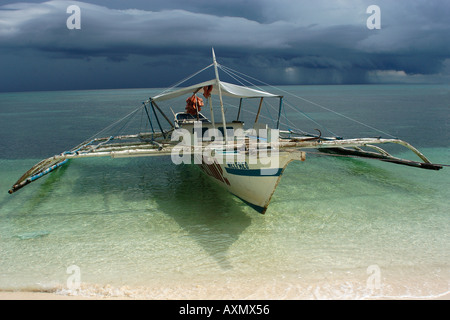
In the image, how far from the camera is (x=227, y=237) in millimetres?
7094

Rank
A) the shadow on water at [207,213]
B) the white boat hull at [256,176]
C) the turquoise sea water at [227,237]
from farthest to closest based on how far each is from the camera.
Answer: the white boat hull at [256,176] < the shadow on water at [207,213] < the turquoise sea water at [227,237]

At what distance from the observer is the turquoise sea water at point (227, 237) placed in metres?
5.45

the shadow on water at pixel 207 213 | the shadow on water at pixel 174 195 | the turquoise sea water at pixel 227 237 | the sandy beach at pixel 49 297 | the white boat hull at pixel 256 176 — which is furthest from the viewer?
the shadow on water at pixel 174 195

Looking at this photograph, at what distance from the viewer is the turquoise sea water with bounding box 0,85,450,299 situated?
5445 mm

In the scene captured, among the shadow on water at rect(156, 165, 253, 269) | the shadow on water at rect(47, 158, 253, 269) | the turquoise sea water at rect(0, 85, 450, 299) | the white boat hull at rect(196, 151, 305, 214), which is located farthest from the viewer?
the shadow on water at rect(47, 158, 253, 269)

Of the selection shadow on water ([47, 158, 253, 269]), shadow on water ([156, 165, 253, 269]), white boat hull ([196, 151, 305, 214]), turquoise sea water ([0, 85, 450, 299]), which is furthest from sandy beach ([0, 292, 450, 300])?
white boat hull ([196, 151, 305, 214])

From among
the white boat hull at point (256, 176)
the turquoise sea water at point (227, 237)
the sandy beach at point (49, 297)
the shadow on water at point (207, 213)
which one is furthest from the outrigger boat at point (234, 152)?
the sandy beach at point (49, 297)

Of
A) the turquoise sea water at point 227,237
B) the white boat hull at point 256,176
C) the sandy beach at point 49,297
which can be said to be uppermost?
the white boat hull at point 256,176

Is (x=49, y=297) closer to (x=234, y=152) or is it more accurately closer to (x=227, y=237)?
(x=227, y=237)

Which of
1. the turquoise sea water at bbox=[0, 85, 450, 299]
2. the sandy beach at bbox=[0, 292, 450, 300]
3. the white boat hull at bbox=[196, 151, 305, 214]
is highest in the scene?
the white boat hull at bbox=[196, 151, 305, 214]

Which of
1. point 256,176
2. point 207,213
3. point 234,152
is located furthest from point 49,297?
point 234,152

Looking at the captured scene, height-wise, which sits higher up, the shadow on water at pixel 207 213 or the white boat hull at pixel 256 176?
the white boat hull at pixel 256 176

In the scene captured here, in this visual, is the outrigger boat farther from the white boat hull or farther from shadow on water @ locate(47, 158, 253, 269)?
shadow on water @ locate(47, 158, 253, 269)

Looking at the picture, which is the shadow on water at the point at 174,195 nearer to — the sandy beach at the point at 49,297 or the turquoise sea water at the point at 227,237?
the turquoise sea water at the point at 227,237
